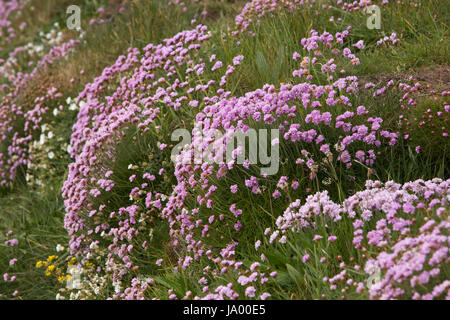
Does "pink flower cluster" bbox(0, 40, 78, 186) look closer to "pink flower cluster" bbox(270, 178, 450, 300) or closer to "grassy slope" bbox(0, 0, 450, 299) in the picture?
"grassy slope" bbox(0, 0, 450, 299)

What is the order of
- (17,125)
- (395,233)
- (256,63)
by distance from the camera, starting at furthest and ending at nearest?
1. (17,125)
2. (256,63)
3. (395,233)

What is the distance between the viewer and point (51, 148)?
24.6ft

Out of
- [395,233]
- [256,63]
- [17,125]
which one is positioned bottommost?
[395,233]

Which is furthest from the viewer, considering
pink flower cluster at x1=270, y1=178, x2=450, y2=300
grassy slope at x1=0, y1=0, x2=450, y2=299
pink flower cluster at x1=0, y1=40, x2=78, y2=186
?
pink flower cluster at x1=0, y1=40, x2=78, y2=186

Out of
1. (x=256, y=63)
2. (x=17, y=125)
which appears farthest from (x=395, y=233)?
(x=17, y=125)

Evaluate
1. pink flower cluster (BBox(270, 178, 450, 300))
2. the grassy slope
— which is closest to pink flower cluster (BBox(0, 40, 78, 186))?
the grassy slope

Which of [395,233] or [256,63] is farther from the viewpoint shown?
[256,63]

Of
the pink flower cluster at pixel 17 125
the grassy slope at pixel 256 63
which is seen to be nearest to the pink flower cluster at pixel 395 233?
the grassy slope at pixel 256 63

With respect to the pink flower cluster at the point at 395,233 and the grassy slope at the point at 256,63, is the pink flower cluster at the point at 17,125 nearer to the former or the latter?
the grassy slope at the point at 256,63

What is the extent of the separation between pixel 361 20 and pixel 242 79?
1.50 meters

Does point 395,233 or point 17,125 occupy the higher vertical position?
point 17,125

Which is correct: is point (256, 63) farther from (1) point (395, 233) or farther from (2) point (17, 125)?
(2) point (17, 125)

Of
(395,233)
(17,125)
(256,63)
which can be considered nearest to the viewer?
(395,233)
